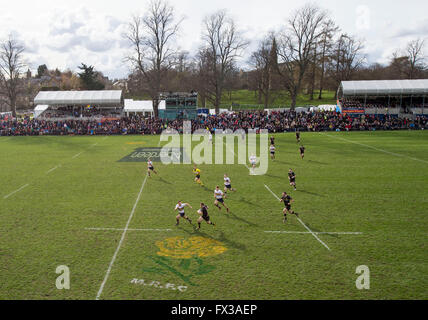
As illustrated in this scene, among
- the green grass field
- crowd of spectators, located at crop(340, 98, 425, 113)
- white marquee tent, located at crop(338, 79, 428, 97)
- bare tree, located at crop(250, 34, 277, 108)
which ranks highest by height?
bare tree, located at crop(250, 34, 277, 108)

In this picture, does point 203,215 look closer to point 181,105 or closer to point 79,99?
point 181,105

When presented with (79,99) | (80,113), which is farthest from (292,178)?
(80,113)

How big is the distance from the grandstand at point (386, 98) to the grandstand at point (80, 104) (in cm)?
4226

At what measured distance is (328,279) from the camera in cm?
987

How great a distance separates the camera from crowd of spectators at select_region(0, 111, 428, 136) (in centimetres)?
5088

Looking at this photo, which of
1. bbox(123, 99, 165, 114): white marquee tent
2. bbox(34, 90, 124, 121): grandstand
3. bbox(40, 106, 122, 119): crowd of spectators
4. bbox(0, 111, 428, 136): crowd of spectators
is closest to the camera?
bbox(0, 111, 428, 136): crowd of spectators

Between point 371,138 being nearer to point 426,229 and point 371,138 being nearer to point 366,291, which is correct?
point 426,229

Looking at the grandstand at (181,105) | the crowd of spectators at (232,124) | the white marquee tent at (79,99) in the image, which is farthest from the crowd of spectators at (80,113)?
the grandstand at (181,105)

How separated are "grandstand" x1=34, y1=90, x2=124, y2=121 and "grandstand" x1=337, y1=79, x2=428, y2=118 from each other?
42257mm

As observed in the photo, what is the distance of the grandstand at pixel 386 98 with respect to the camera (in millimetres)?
54781

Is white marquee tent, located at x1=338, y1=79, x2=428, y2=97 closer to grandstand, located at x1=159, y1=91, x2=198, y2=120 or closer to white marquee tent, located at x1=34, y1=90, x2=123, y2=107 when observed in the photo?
grandstand, located at x1=159, y1=91, x2=198, y2=120

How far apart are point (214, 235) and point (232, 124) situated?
40.3 metres

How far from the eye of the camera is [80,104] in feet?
204

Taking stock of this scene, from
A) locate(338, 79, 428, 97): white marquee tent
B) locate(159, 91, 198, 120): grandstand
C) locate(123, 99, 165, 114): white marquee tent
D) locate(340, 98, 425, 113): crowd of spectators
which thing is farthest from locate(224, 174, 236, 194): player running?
locate(123, 99, 165, 114): white marquee tent
